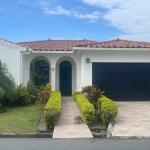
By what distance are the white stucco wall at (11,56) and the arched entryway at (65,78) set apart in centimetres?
482

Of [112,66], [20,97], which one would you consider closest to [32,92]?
[20,97]

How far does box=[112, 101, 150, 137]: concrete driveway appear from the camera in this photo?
1453cm

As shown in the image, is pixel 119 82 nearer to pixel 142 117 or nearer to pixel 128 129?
pixel 142 117

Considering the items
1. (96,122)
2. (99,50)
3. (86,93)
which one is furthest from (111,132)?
(99,50)

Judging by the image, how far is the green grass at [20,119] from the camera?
15186mm

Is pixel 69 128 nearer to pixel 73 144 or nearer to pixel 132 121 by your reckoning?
pixel 73 144

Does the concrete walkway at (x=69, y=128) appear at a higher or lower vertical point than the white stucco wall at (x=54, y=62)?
lower

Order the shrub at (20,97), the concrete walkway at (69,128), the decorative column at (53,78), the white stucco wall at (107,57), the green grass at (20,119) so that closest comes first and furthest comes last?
the concrete walkway at (69,128), the green grass at (20,119), the shrub at (20,97), the white stucco wall at (107,57), the decorative column at (53,78)

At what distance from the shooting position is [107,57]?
24.8 meters

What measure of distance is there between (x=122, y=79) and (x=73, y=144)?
1263cm

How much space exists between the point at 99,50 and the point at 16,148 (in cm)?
1305

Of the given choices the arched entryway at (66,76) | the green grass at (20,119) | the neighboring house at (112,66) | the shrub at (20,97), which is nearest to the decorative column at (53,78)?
the arched entryway at (66,76)

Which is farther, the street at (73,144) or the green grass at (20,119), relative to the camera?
the green grass at (20,119)

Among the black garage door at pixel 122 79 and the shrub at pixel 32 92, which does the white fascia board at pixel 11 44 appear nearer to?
the shrub at pixel 32 92
